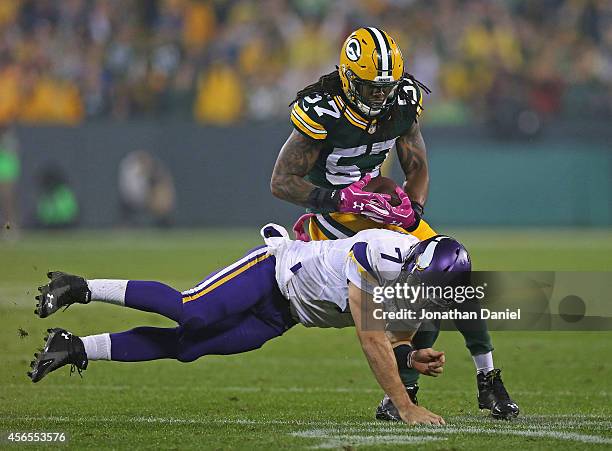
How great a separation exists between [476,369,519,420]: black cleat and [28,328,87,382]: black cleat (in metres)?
1.88

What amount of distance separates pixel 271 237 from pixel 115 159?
494 inches

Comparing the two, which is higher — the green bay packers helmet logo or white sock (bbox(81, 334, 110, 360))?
the green bay packers helmet logo

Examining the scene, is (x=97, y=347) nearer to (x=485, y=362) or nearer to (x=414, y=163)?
(x=485, y=362)

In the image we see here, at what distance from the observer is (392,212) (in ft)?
19.2

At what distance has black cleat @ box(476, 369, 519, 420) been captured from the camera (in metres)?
5.62

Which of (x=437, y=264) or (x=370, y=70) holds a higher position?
(x=370, y=70)

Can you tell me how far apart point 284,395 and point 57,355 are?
145cm

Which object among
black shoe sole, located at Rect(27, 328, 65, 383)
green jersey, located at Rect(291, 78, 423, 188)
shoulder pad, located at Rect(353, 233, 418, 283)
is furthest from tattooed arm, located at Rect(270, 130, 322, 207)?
black shoe sole, located at Rect(27, 328, 65, 383)

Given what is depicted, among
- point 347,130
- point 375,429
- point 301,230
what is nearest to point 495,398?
point 375,429

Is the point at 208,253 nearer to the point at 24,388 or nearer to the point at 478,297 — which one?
the point at 24,388

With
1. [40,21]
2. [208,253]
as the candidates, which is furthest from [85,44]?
[208,253]

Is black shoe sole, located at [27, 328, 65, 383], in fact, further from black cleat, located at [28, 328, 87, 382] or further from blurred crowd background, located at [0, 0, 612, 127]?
blurred crowd background, located at [0, 0, 612, 127]

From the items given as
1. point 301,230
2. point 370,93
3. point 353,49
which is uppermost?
point 353,49

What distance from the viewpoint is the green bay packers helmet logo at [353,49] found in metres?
6.01
